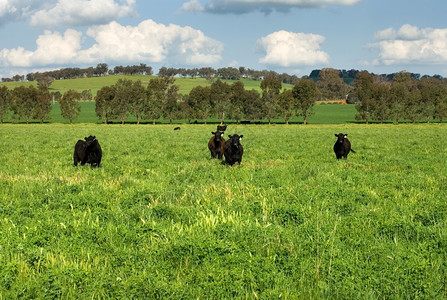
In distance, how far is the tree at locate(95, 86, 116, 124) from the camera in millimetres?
94312

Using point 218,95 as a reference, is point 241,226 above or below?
below

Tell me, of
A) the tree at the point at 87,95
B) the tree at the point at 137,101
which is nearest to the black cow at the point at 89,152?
the tree at the point at 137,101

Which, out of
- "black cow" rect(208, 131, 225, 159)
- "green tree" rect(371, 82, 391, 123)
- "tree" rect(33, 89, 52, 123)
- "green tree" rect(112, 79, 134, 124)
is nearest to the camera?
"black cow" rect(208, 131, 225, 159)

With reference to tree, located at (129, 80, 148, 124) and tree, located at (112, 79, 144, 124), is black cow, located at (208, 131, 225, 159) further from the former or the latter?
tree, located at (129, 80, 148, 124)

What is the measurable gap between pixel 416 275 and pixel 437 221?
2.87 m

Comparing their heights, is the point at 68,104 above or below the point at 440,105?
below

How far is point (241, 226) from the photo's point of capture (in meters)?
6.05

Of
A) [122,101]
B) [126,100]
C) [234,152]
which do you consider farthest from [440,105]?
[234,152]

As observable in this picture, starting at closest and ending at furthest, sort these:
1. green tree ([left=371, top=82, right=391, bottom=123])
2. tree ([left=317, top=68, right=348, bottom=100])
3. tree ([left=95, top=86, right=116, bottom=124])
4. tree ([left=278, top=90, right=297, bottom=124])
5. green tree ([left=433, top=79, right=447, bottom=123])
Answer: tree ([left=278, top=90, right=297, bottom=124]) → green tree ([left=433, top=79, right=447, bottom=123]) → green tree ([left=371, top=82, right=391, bottom=123]) → tree ([left=95, top=86, right=116, bottom=124]) → tree ([left=317, top=68, right=348, bottom=100])

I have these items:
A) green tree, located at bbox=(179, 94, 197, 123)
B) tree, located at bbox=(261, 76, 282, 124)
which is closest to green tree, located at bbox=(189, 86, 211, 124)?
green tree, located at bbox=(179, 94, 197, 123)

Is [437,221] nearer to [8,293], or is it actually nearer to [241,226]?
[241,226]

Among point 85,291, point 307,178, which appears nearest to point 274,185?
point 307,178

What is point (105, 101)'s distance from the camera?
94.6 meters

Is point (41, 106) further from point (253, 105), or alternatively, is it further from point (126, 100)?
point (253, 105)
